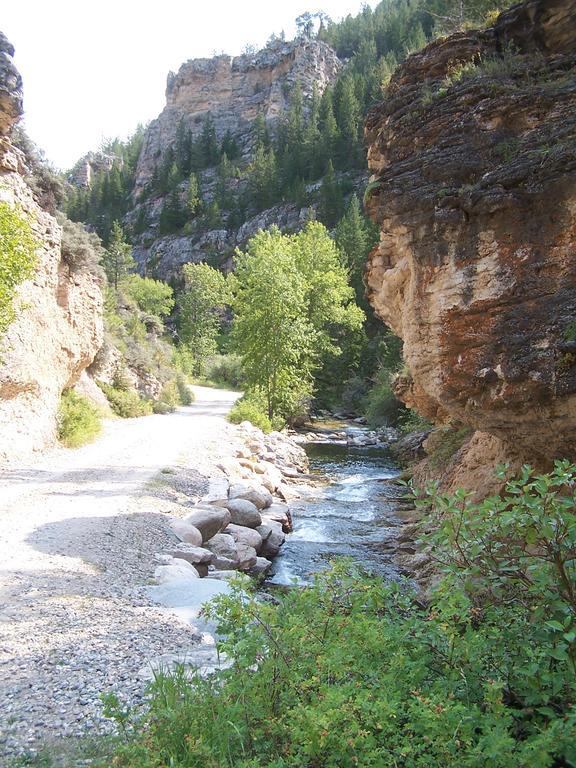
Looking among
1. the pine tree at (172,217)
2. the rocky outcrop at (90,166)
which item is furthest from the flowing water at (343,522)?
the rocky outcrop at (90,166)

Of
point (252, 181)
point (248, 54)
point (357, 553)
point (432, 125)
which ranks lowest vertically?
point (357, 553)

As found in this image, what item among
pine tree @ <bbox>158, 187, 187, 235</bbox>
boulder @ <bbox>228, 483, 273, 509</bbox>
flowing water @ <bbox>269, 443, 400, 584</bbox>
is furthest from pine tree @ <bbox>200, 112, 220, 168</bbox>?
boulder @ <bbox>228, 483, 273, 509</bbox>

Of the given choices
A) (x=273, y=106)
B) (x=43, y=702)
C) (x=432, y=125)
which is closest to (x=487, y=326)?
(x=432, y=125)

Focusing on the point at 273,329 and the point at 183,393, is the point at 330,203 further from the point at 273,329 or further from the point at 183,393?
the point at 273,329

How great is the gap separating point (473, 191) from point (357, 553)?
22.2 feet

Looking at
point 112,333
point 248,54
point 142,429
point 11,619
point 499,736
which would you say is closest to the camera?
point 499,736

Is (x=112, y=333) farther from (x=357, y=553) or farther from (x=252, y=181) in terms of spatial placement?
(x=252, y=181)

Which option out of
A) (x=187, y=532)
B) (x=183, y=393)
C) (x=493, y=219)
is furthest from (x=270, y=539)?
(x=183, y=393)

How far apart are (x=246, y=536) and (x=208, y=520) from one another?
0.95 meters

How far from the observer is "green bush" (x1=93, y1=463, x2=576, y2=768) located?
Answer: 2.54 meters

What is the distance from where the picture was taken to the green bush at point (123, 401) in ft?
70.0

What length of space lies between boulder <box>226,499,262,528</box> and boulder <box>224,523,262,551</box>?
1.39 feet

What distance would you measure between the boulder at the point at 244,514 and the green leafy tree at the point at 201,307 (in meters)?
39.8

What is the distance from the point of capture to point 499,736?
2.42 meters
